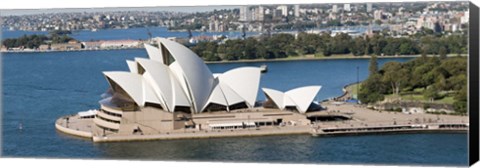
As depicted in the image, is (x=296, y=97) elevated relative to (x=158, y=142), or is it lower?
elevated

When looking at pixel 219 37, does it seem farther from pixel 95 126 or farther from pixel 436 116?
pixel 436 116

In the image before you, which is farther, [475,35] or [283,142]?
[283,142]

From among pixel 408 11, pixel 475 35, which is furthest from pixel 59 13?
pixel 475 35

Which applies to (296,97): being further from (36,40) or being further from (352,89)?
(36,40)

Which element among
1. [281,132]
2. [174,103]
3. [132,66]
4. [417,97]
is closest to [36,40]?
[132,66]

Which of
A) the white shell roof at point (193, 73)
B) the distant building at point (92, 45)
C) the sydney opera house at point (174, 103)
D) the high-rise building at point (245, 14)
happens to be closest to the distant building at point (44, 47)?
the distant building at point (92, 45)

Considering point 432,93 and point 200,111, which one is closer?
point 432,93

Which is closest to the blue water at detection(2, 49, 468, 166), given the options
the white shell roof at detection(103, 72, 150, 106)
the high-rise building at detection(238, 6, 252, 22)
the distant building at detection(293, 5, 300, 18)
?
the white shell roof at detection(103, 72, 150, 106)

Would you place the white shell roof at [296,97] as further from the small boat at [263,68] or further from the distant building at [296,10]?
the small boat at [263,68]
